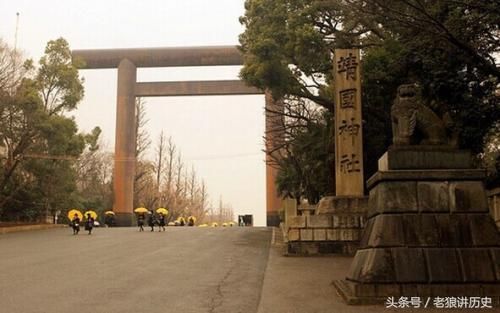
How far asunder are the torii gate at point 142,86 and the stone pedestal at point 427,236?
79.4ft

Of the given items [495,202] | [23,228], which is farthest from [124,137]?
[495,202]

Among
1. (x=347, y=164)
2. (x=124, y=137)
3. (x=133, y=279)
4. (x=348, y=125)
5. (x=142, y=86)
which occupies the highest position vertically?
(x=142, y=86)

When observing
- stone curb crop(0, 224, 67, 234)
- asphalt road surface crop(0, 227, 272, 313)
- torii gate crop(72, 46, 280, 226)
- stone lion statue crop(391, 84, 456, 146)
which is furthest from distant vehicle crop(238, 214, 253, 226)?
stone lion statue crop(391, 84, 456, 146)

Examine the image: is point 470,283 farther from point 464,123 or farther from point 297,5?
point 297,5

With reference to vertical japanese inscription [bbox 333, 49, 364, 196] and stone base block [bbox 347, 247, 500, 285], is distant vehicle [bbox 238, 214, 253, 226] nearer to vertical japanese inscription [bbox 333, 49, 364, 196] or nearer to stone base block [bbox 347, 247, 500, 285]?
vertical japanese inscription [bbox 333, 49, 364, 196]

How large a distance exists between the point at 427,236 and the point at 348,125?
272 inches

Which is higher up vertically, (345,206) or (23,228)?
(345,206)

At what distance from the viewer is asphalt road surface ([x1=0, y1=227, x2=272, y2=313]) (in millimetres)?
6965

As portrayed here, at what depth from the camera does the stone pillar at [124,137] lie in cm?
3181

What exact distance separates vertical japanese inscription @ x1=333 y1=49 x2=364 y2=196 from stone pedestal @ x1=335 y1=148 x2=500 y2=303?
19.7ft

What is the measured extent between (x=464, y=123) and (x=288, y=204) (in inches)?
211

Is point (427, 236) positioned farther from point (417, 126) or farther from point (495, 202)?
point (495, 202)

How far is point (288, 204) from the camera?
605 inches

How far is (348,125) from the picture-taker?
44.0 feet
